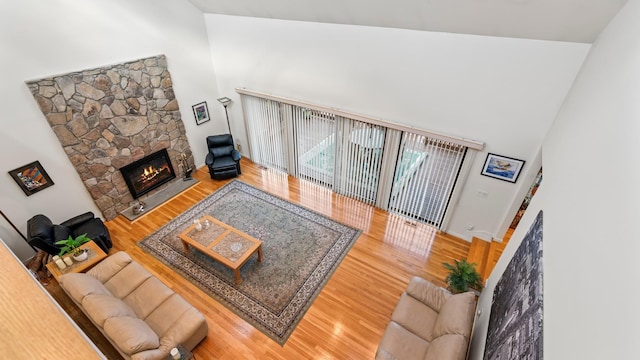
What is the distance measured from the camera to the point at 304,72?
18.3ft

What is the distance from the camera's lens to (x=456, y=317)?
3.13 meters

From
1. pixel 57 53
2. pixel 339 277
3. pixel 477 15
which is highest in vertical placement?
pixel 477 15

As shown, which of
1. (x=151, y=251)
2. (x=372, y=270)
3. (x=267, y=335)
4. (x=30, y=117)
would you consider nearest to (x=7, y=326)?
(x=267, y=335)

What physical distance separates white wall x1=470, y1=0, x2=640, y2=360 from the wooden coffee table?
3.88 meters

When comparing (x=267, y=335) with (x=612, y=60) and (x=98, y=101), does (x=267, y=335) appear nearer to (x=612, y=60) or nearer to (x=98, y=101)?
(x=612, y=60)

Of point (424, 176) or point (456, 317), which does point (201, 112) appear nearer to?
point (424, 176)

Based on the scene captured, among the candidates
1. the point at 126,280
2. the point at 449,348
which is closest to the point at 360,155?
the point at 449,348

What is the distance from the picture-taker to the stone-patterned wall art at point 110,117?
479cm

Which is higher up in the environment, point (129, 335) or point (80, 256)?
point (129, 335)

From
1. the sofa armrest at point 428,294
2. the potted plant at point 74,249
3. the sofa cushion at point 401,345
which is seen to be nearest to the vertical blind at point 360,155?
the sofa armrest at point 428,294

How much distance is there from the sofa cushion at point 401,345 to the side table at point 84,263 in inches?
177

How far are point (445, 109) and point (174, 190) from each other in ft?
19.9

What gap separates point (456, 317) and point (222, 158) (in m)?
6.07

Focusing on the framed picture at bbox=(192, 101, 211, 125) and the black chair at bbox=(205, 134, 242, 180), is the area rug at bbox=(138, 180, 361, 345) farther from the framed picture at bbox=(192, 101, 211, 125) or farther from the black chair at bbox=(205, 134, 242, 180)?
the framed picture at bbox=(192, 101, 211, 125)
